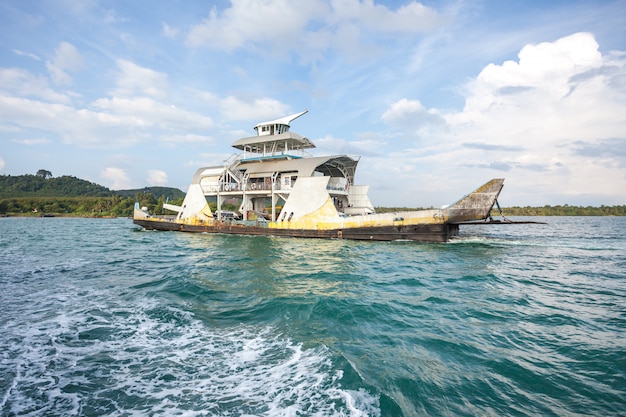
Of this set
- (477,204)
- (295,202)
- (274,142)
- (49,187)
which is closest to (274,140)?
(274,142)

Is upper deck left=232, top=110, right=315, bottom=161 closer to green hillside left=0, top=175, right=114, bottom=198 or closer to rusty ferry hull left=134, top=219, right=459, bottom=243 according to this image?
rusty ferry hull left=134, top=219, right=459, bottom=243

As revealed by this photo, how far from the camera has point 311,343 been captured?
245 inches

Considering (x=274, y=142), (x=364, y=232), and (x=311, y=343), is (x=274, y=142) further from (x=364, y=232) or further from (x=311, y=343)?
(x=311, y=343)

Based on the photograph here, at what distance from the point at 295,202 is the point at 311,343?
21.3 m

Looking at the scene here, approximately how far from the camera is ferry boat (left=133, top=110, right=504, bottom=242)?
22.8m

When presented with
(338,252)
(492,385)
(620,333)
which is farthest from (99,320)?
(338,252)

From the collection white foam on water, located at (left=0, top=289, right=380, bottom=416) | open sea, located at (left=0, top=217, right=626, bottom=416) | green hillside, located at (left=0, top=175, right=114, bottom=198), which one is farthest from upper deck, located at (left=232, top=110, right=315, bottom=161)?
green hillside, located at (left=0, top=175, right=114, bottom=198)

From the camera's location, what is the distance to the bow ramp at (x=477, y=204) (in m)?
21.5

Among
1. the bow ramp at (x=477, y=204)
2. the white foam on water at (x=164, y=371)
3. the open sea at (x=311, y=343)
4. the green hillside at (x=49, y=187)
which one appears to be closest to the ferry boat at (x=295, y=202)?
the bow ramp at (x=477, y=204)

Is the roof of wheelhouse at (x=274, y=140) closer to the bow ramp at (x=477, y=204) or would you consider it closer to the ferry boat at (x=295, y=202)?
the ferry boat at (x=295, y=202)

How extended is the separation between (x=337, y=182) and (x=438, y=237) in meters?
11.9

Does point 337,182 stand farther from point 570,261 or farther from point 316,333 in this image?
point 316,333

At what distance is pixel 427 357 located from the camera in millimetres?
5594

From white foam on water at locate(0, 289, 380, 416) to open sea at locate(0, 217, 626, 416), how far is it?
0.03 meters
